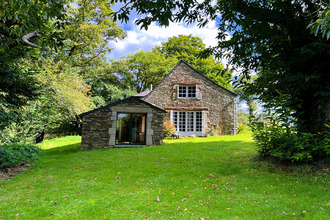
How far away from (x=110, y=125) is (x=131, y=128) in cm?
154

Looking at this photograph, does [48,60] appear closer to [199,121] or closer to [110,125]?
[110,125]

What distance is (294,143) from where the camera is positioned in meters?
5.29

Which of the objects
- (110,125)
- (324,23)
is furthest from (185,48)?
(324,23)

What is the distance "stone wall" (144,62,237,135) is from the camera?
18.5 m

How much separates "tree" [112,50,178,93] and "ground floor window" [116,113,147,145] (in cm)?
1639

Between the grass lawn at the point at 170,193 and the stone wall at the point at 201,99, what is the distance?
39.3 ft

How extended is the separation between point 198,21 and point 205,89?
12.9 metres

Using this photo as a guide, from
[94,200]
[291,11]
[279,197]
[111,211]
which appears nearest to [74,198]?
[94,200]

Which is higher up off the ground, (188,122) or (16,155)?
(188,122)

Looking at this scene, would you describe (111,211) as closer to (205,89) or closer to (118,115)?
(118,115)

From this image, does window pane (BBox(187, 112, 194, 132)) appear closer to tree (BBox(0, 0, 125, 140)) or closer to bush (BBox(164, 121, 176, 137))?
bush (BBox(164, 121, 176, 137))

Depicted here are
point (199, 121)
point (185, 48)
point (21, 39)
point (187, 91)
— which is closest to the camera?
point (21, 39)

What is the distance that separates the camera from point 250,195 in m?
4.09

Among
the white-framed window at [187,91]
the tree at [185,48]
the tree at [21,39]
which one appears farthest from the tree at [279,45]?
the tree at [185,48]
